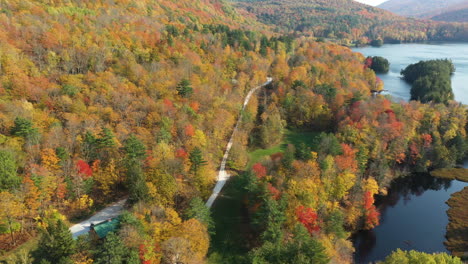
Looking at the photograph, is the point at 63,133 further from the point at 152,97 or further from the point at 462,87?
the point at 462,87

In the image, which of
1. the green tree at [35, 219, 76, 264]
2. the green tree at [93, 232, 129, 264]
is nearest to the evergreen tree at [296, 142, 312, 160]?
the green tree at [93, 232, 129, 264]

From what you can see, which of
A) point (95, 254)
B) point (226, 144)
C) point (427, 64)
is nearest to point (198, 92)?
point (226, 144)

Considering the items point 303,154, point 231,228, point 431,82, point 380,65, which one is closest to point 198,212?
point 231,228

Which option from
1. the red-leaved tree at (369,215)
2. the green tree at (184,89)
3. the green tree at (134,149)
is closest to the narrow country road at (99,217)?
the green tree at (134,149)

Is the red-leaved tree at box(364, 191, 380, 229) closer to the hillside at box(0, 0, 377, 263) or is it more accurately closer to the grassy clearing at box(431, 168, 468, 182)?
the hillside at box(0, 0, 377, 263)

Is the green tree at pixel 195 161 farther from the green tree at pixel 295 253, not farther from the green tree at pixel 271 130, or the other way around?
the green tree at pixel 271 130
